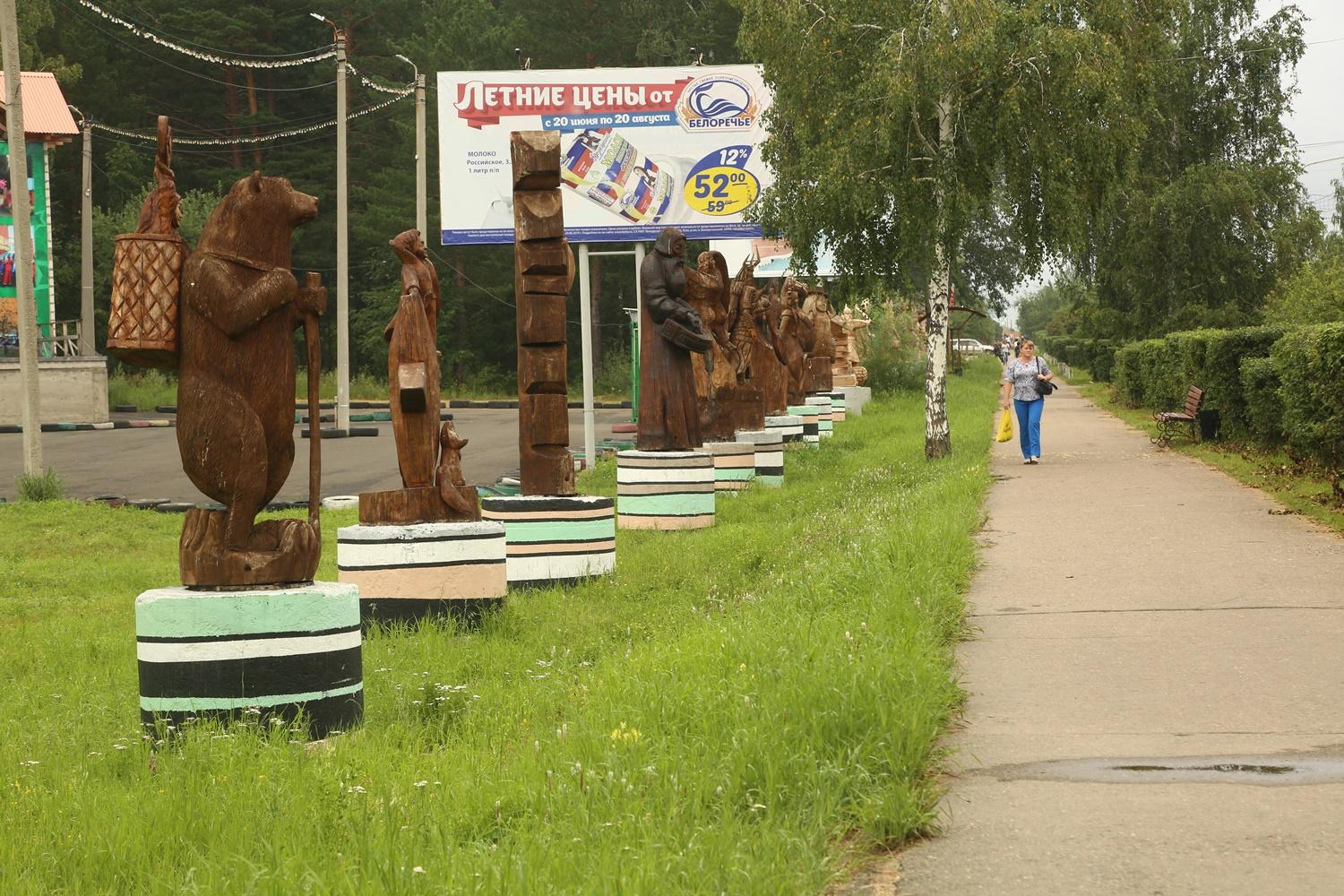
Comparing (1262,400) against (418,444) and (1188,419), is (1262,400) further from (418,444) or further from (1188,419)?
(418,444)

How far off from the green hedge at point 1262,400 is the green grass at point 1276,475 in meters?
0.24

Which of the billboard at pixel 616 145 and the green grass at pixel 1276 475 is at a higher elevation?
the billboard at pixel 616 145

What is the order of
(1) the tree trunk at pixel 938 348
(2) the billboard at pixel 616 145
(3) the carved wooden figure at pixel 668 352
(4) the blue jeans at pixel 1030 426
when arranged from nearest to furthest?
(3) the carved wooden figure at pixel 668 352 < (1) the tree trunk at pixel 938 348 < (4) the blue jeans at pixel 1030 426 < (2) the billboard at pixel 616 145

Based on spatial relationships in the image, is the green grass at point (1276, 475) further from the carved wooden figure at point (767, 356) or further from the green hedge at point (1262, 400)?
the carved wooden figure at point (767, 356)

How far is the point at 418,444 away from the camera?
912 centimetres

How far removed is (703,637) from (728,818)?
2.66 m

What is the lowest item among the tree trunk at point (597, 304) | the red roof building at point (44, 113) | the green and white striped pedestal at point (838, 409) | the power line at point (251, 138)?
the green and white striped pedestal at point (838, 409)

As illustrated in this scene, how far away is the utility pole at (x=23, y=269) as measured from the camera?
61.7 ft

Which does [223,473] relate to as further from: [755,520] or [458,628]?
[755,520]

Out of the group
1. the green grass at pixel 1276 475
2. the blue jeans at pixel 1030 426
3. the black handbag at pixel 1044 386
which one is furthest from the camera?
the blue jeans at pixel 1030 426

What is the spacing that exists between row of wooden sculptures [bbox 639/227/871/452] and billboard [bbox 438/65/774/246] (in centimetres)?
237

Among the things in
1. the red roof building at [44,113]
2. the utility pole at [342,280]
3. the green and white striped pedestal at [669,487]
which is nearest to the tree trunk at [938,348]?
the green and white striped pedestal at [669,487]

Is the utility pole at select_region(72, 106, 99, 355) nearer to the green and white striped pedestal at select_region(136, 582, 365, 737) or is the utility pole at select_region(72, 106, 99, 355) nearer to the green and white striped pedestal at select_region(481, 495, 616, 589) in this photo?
the green and white striped pedestal at select_region(481, 495, 616, 589)

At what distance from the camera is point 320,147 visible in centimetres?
5275
